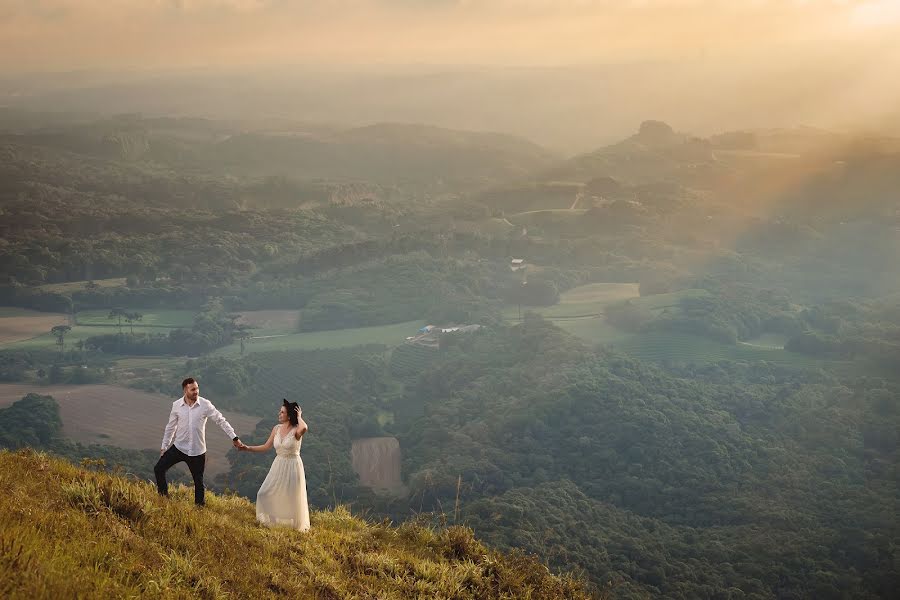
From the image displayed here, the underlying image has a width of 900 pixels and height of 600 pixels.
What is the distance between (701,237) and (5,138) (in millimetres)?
102662

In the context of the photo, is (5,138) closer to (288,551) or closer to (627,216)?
(627,216)

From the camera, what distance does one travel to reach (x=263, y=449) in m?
9.10

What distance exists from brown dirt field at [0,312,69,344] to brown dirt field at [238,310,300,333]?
14.8 meters

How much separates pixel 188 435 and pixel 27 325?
61.5 m

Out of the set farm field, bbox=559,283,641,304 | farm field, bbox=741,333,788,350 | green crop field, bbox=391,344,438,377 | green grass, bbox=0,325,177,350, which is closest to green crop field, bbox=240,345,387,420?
green crop field, bbox=391,344,438,377

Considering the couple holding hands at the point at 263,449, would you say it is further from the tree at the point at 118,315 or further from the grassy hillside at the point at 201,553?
the tree at the point at 118,315

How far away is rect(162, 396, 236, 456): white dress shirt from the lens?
29.2 ft

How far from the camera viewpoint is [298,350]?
60.1 meters

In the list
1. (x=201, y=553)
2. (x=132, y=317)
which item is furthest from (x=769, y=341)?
(x=201, y=553)

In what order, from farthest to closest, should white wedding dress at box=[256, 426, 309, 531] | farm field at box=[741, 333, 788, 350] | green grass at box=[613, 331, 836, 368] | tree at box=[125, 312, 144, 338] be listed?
tree at box=[125, 312, 144, 338], farm field at box=[741, 333, 788, 350], green grass at box=[613, 331, 836, 368], white wedding dress at box=[256, 426, 309, 531]

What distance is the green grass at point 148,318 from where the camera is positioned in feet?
212

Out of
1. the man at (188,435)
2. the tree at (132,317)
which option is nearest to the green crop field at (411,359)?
the tree at (132,317)

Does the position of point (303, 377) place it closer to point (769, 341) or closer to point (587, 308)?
point (587, 308)

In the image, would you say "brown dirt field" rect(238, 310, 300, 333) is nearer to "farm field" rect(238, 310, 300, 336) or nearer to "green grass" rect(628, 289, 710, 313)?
"farm field" rect(238, 310, 300, 336)
